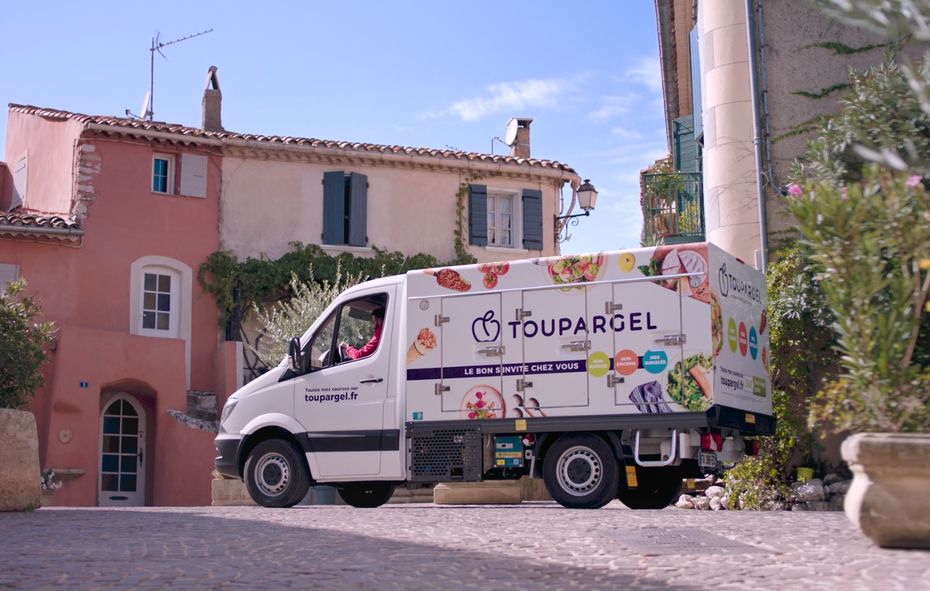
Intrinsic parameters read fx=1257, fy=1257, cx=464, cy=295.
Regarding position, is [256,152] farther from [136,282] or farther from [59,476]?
[59,476]

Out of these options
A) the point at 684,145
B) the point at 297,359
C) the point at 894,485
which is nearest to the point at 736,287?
the point at 297,359

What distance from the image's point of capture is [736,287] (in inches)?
482

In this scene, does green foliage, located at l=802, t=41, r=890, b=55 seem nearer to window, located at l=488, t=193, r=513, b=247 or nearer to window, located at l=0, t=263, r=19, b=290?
window, located at l=488, t=193, r=513, b=247

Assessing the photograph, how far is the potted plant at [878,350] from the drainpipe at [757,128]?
358 inches

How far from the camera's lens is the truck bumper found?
13641mm

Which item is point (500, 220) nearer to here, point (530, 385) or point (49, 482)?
point (49, 482)

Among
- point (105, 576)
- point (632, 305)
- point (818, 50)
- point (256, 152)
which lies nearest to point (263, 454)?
point (632, 305)

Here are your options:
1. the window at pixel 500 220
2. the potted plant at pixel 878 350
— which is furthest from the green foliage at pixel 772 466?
the window at pixel 500 220

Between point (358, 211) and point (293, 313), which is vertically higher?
point (358, 211)

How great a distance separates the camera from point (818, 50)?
15719mm

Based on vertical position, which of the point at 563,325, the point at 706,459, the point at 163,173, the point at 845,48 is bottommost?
the point at 706,459

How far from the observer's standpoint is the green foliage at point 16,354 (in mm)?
14648

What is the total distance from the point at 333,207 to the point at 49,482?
8648 millimetres

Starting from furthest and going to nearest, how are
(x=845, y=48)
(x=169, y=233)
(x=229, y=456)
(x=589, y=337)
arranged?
(x=169, y=233) → (x=845, y=48) → (x=229, y=456) → (x=589, y=337)
